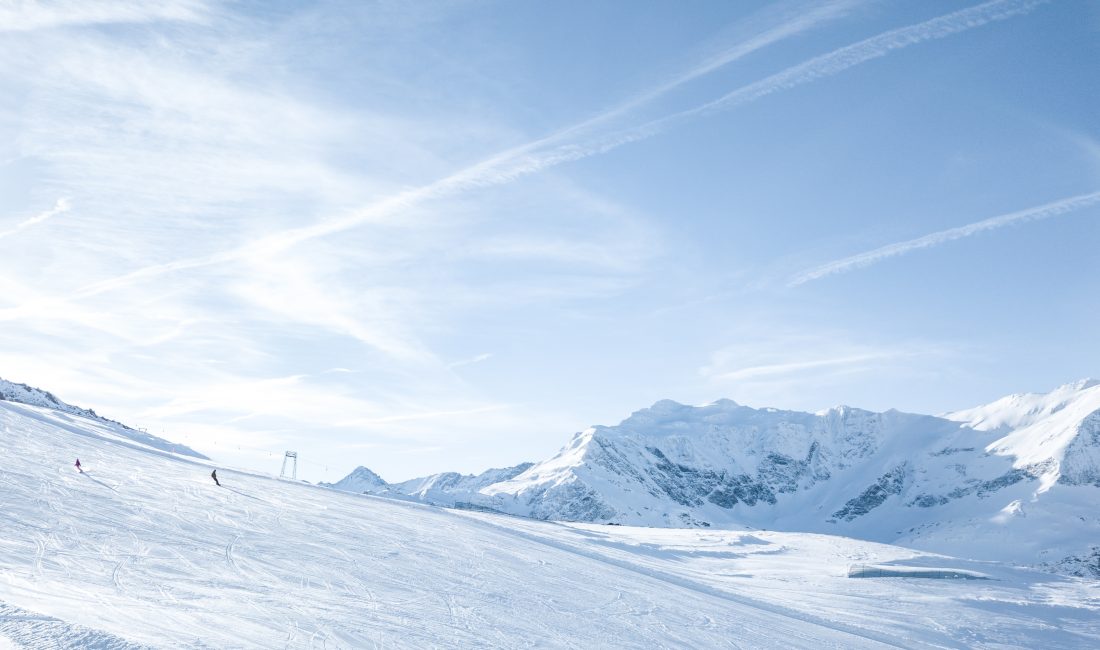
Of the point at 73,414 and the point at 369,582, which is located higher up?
the point at 73,414

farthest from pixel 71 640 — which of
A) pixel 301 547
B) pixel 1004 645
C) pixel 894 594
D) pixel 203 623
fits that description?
pixel 894 594

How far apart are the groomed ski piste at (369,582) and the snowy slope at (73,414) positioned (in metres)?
2.41

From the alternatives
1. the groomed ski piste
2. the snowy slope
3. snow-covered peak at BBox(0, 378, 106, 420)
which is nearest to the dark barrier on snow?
the groomed ski piste

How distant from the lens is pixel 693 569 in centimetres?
5703

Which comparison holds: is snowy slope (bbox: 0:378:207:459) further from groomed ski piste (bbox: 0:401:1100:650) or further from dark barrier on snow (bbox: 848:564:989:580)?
dark barrier on snow (bbox: 848:564:989:580)

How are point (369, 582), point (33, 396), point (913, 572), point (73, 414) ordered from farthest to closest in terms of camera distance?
point (33, 396)
point (73, 414)
point (913, 572)
point (369, 582)

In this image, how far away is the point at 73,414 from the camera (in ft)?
234

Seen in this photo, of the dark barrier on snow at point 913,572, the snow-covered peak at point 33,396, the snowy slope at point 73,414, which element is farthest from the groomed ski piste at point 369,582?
the snow-covered peak at point 33,396

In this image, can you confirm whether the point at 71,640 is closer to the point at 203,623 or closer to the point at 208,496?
the point at 203,623

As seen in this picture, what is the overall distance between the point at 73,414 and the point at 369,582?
187 feet

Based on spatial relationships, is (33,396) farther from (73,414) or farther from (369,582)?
(369,582)

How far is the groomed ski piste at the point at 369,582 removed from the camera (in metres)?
19.3

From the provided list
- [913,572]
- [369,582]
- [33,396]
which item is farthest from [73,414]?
[913,572]

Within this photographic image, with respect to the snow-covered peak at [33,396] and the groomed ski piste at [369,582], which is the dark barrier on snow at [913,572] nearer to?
the groomed ski piste at [369,582]
